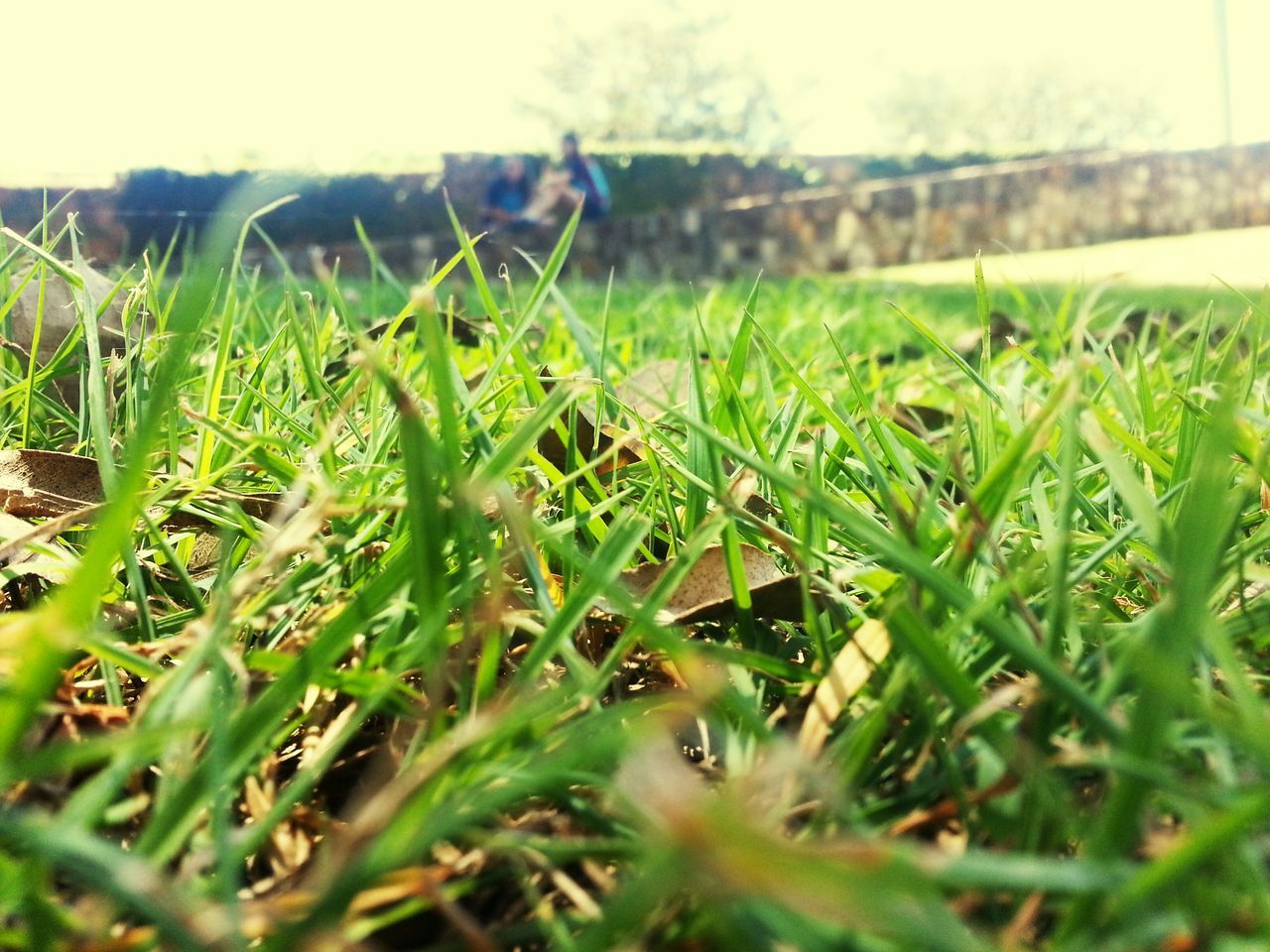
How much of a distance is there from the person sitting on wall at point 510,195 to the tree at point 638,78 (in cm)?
3133

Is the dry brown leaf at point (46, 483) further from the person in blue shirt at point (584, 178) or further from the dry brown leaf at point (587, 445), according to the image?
the person in blue shirt at point (584, 178)

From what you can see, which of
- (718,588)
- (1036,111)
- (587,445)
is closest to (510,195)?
(587,445)

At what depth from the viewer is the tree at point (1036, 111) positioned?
143 ft

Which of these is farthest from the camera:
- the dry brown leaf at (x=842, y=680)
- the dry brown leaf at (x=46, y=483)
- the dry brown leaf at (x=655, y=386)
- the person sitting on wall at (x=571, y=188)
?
the person sitting on wall at (x=571, y=188)

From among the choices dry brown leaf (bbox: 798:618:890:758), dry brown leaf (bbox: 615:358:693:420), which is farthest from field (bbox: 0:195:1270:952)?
dry brown leaf (bbox: 615:358:693:420)

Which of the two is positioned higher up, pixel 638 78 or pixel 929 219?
pixel 638 78

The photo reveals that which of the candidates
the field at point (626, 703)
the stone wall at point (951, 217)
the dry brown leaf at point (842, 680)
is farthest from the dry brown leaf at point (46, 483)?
the stone wall at point (951, 217)

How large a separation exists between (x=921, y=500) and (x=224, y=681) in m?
0.34

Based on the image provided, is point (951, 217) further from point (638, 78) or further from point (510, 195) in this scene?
point (638, 78)

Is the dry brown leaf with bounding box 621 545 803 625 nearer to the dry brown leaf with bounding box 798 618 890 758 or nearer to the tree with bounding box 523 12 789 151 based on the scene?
the dry brown leaf with bounding box 798 618 890 758

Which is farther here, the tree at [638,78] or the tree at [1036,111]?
the tree at [1036,111]

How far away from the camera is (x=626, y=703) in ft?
1.17

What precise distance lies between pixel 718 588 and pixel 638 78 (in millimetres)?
43441

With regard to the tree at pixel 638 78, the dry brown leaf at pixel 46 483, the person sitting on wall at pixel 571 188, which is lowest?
the dry brown leaf at pixel 46 483
